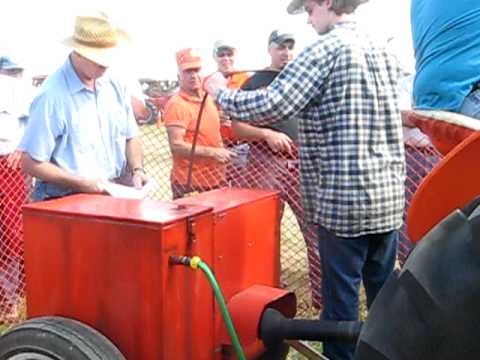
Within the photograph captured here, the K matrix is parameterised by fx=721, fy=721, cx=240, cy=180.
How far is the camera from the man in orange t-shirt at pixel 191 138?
181 inches

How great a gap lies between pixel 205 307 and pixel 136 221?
0.42 m

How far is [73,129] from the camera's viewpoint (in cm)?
322

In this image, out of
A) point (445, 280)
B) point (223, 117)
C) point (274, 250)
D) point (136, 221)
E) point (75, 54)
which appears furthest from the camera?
point (223, 117)

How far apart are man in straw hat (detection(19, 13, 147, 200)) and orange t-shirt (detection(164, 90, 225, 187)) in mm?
1115

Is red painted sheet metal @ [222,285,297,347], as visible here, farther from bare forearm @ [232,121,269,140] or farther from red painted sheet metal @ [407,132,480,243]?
bare forearm @ [232,121,269,140]

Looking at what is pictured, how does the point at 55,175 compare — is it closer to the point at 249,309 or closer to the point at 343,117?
the point at 249,309

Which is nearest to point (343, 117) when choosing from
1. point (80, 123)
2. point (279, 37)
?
point (80, 123)

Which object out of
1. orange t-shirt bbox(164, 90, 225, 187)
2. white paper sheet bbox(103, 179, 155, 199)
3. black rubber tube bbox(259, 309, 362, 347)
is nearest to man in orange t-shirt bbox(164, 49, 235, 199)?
orange t-shirt bbox(164, 90, 225, 187)

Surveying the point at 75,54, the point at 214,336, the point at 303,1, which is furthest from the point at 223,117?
the point at 214,336

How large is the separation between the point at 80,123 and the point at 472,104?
1.76 meters

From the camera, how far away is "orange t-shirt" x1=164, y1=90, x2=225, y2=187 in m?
4.61

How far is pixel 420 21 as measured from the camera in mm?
2312

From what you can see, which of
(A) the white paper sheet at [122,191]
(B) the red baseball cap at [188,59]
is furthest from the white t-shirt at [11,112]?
(A) the white paper sheet at [122,191]

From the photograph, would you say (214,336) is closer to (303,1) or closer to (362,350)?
(362,350)
